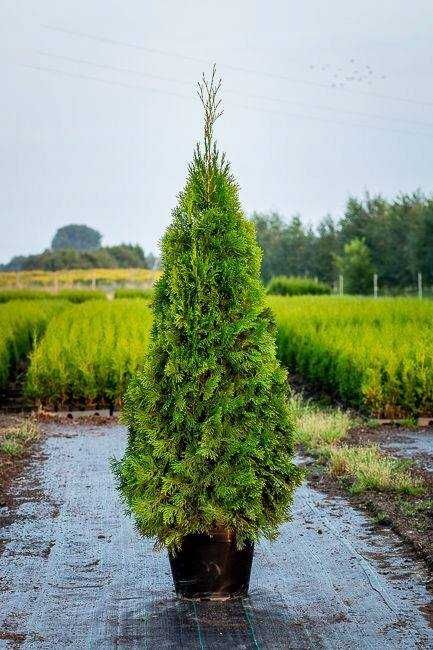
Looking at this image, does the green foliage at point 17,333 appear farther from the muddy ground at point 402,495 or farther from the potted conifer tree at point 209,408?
the potted conifer tree at point 209,408

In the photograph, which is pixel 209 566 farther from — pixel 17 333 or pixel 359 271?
pixel 359 271

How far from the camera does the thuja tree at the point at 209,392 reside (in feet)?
18.0

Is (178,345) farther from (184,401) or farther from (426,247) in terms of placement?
Result: (426,247)

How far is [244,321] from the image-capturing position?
221 inches

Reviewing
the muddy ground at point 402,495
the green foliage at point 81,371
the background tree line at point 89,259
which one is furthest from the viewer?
the background tree line at point 89,259

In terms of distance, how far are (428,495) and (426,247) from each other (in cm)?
4279

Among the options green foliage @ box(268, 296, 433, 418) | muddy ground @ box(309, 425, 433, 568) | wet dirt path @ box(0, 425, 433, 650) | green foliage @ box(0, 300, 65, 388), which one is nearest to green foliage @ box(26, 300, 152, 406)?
green foliage @ box(0, 300, 65, 388)

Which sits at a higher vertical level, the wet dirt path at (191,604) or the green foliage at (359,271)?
the green foliage at (359,271)

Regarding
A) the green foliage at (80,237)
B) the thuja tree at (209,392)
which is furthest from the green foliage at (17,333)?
the green foliage at (80,237)

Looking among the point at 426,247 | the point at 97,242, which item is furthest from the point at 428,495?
the point at 97,242

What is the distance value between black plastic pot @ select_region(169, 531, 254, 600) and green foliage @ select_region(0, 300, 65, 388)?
413 inches

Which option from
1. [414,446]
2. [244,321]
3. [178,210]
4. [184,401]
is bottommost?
[414,446]

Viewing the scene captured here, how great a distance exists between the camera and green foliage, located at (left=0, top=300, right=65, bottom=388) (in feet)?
55.4

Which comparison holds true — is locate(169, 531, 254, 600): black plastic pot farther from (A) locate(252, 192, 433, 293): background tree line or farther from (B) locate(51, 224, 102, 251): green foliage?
(B) locate(51, 224, 102, 251): green foliage
